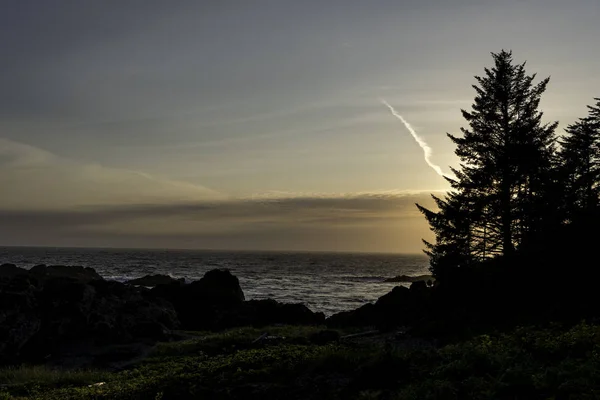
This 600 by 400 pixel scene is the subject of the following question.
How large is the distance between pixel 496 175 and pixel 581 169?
23.0 ft

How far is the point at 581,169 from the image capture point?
1259 inches

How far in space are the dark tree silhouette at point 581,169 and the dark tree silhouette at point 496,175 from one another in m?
1.36

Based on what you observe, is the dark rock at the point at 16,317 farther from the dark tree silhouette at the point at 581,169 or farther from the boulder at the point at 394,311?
the dark tree silhouette at the point at 581,169

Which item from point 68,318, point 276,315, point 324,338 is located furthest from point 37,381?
point 276,315

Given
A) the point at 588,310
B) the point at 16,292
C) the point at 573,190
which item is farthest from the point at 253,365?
the point at 573,190

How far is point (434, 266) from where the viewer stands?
94.6 feet

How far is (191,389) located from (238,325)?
21.6 metres

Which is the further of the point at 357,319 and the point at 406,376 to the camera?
the point at 357,319

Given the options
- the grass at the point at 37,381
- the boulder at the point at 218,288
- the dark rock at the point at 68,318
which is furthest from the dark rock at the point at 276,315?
the grass at the point at 37,381

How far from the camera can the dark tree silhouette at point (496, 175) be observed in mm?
28500

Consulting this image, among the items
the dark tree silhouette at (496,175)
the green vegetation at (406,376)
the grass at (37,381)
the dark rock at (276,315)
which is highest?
the dark tree silhouette at (496,175)

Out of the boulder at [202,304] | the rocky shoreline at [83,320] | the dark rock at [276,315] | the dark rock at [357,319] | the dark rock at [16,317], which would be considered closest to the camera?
the dark rock at [16,317]

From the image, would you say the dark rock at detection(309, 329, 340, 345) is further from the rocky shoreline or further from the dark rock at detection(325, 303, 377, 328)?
the rocky shoreline

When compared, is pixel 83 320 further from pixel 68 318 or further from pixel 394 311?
pixel 394 311
